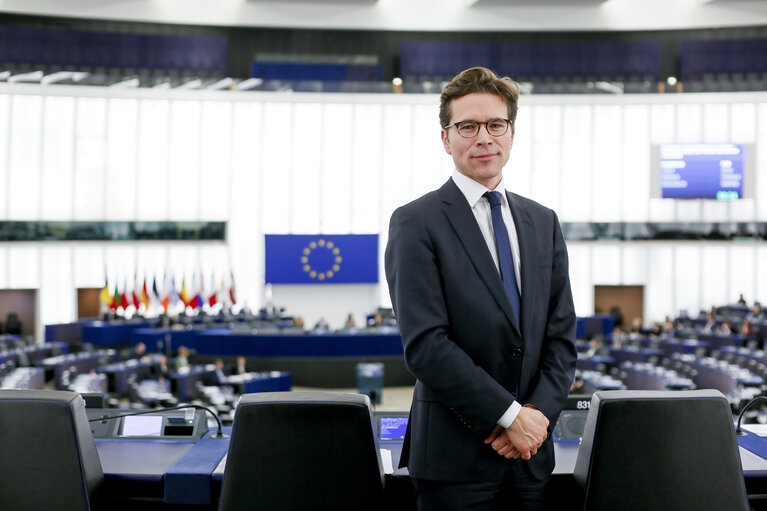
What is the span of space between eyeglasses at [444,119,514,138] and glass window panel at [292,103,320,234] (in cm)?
1959

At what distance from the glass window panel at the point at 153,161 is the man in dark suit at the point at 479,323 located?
20499mm

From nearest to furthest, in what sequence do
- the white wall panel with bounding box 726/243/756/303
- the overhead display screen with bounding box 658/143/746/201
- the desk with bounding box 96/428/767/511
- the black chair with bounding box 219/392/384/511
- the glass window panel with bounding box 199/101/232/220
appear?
1. the black chair with bounding box 219/392/384/511
2. the desk with bounding box 96/428/767/511
3. the overhead display screen with bounding box 658/143/746/201
4. the glass window panel with bounding box 199/101/232/220
5. the white wall panel with bounding box 726/243/756/303

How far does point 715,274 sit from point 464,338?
2247 cm

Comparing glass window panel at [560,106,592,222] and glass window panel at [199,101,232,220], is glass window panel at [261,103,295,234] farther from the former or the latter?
glass window panel at [560,106,592,222]

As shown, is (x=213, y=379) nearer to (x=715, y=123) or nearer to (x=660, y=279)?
(x=660, y=279)

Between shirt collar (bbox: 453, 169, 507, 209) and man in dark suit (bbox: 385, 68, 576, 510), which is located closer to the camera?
man in dark suit (bbox: 385, 68, 576, 510)


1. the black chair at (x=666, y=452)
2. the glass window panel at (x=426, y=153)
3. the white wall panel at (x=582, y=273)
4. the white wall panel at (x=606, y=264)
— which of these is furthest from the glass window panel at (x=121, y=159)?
the black chair at (x=666, y=452)

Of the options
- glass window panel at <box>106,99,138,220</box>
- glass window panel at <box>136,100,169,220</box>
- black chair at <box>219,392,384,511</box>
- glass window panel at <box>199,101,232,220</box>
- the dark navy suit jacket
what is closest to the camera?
black chair at <box>219,392,384,511</box>

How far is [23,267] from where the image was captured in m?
20.1

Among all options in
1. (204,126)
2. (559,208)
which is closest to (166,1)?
(204,126)

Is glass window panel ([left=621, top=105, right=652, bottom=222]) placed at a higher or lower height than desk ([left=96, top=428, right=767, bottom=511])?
higher

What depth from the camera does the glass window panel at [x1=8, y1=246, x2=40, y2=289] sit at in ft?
65.7

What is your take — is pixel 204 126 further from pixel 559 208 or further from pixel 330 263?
pixel 559 208

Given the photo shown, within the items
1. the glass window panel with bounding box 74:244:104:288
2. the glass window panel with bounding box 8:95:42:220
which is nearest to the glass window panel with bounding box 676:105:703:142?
the glass window panel with bounding box 74:244:104:288
